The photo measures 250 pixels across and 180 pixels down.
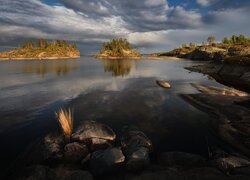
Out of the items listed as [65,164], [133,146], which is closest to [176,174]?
[133,146]

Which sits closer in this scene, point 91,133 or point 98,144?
point 98,144

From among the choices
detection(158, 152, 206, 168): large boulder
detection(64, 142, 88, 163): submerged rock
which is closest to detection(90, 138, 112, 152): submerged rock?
detection(64, 142, 88, 163): submerged rock

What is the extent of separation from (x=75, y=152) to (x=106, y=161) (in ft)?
8.49

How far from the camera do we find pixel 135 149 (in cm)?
1318

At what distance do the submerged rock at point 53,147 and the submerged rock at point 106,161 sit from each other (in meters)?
2.47

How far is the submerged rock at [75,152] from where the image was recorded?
13.0m

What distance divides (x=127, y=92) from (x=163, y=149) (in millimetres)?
19464

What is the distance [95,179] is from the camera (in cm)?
1124

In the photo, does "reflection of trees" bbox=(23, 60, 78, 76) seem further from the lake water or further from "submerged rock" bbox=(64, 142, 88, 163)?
"submerged rock" bbox=(64, 142, 88, 163)

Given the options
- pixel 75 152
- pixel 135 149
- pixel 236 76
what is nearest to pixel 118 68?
pixel 236 76

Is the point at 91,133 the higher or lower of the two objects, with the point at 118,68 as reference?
higher

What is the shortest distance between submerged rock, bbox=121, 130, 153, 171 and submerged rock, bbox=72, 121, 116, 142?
4.44 feet

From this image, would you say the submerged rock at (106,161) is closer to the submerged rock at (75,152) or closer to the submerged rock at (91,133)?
the submerged rock at (75,152)

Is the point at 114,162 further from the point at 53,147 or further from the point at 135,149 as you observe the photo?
the point at 53,147
